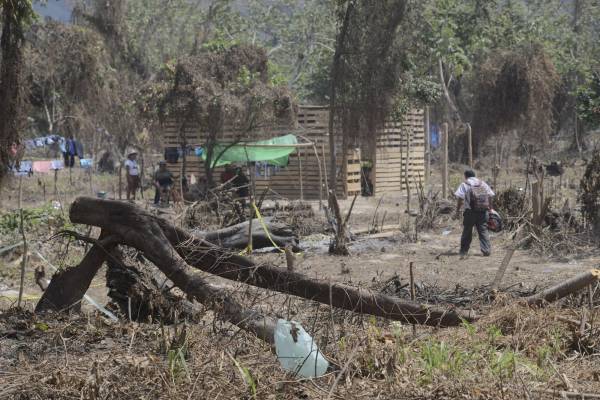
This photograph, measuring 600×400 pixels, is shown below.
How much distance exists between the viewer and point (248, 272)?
6.23 m

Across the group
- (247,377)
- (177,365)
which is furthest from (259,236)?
(247,377)

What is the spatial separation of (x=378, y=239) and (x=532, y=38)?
74.6 feet

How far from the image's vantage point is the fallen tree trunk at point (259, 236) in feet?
46.4

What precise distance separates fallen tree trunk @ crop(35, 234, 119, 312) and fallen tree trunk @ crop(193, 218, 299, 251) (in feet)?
23.6

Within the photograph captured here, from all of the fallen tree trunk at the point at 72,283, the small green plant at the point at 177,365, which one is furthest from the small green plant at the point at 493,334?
the fallen tree trunk at the point at 72,283

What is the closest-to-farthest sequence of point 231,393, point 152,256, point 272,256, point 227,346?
point 231,393 → point 227,346 → point 152,256 → point 272,256

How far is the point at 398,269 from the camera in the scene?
41.9 feet

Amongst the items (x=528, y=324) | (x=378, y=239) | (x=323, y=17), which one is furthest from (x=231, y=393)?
(x=323, y=17)

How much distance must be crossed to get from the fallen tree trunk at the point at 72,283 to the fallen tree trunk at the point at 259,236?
7201mm

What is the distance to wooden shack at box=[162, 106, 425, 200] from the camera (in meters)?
24.9

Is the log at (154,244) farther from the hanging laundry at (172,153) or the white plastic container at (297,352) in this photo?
the hanging laundry at (172,153)

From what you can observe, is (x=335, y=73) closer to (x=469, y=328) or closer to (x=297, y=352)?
(x=469, y=328)

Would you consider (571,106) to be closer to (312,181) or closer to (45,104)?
(312,181)

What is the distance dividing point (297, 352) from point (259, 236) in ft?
30.8
